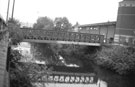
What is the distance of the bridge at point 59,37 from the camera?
89.7 ft

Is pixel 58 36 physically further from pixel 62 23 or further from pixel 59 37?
pixel 62 23

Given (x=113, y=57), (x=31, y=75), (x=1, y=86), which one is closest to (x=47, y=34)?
(x=113, y=57)

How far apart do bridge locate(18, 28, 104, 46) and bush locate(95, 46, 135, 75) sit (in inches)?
183

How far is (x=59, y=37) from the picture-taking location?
2900 cm

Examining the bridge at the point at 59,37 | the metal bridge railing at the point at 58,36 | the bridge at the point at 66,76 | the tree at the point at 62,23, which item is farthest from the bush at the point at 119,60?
the tree at the point at 62,23

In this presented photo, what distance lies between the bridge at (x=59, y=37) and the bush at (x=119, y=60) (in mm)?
4642

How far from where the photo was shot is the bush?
2085 centimetres

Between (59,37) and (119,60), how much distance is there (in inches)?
382

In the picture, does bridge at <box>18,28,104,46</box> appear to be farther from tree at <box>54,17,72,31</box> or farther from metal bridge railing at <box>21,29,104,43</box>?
tree at <box>54,17,72,31</box>

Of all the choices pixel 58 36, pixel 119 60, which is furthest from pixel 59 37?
pixel 119 60

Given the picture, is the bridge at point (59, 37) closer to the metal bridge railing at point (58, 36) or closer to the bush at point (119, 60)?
the metal bridge railing at point (58, 36)

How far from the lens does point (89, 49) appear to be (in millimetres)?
32094

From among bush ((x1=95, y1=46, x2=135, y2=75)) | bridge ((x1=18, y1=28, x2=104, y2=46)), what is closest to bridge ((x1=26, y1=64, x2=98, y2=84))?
bush ((x1=95, y1=46, x2=135, y2=75))

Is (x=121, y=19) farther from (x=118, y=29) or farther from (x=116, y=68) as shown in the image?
(x=116, y=68)
